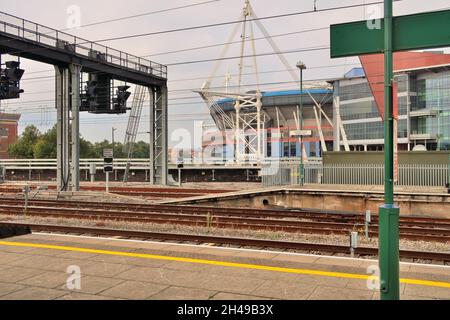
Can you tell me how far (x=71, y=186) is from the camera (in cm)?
Result: 2903

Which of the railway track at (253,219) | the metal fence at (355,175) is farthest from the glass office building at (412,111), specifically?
the railway track at (253,219)

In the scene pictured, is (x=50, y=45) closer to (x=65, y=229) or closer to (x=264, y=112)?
(x=65, y=229)

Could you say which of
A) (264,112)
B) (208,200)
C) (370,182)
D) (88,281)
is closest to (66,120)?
(208,200)

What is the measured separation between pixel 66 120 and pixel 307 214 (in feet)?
63.4

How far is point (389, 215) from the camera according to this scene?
14.8 feet

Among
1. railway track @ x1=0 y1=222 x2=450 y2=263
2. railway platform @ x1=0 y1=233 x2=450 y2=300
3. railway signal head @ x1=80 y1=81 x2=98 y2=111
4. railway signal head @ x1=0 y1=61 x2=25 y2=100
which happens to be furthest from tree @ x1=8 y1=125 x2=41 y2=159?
railway platform @ x1=0 y1=233 x2=450 y2=300

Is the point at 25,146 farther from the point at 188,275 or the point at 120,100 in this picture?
the point at 188,275

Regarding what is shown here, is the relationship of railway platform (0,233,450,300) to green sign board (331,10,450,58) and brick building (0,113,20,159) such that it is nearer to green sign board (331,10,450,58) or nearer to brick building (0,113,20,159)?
green sign board (331,10,450,58)

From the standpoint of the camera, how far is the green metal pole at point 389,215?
446cm

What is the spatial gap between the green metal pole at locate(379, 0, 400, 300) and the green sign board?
0.12m

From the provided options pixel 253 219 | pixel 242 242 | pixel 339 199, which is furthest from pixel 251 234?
pixel 339 199

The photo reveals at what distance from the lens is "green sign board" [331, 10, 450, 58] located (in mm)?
4484

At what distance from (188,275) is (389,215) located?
340 centimetres

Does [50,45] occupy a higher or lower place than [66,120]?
higher
